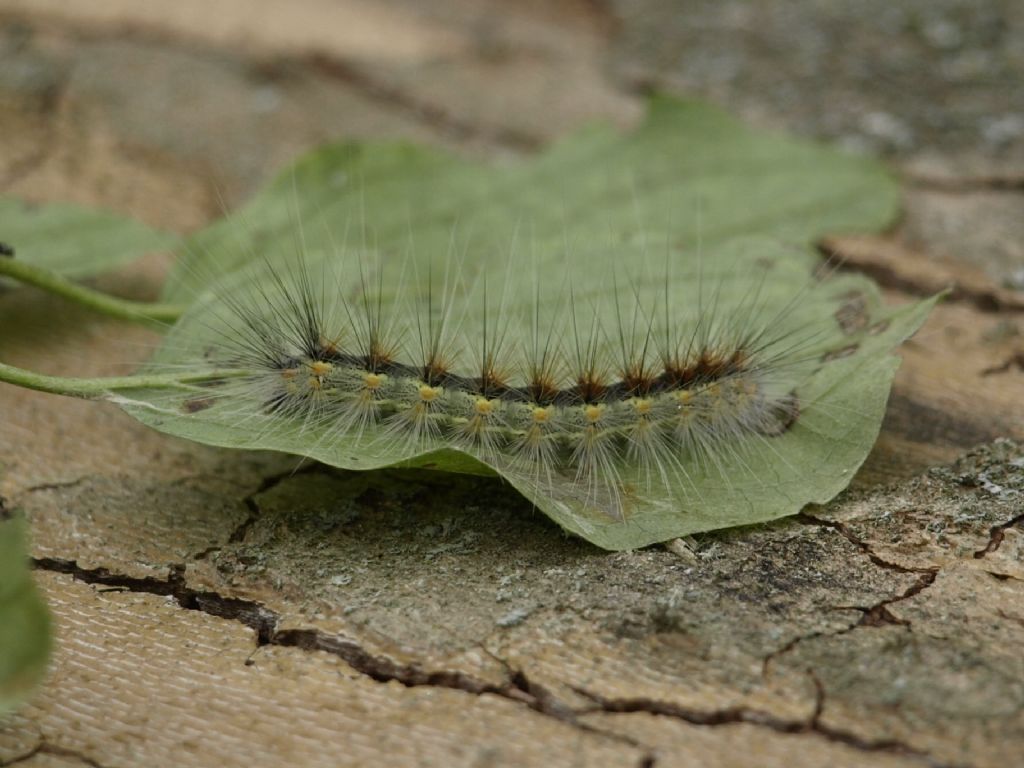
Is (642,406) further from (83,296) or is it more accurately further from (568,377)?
(83,296)

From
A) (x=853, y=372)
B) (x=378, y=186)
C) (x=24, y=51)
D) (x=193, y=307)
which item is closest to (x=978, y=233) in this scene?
(x=853, y=372)

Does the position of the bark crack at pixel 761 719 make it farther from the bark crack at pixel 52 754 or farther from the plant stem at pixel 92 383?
the plant stem at pixel 92 383

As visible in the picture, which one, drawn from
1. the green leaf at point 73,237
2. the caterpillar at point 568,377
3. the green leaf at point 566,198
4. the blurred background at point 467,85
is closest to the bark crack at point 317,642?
the caterpillar at point 568,377

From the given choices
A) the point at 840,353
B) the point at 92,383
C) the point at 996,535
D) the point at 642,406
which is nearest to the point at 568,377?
the point at 642,406

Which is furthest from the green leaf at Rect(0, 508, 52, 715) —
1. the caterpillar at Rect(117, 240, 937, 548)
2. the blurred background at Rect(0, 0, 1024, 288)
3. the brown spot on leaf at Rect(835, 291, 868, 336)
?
the blurred background at Rect(0, 0, 1024, 288)

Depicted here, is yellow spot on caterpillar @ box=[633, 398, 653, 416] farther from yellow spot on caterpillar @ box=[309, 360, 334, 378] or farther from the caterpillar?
yellow spot on caterpillar @ box=[309, 360, 334, 378]

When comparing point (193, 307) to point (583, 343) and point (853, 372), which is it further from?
point (853, 372)
